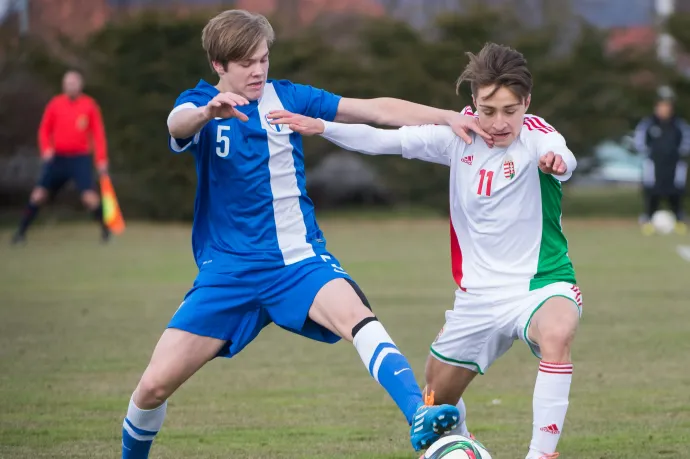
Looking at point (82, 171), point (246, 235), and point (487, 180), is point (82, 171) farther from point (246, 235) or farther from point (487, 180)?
point (487, 180)

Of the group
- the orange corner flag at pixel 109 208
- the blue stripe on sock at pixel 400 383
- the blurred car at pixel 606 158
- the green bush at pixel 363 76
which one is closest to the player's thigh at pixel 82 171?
Answer: the orange corner flag at pixel 109 208

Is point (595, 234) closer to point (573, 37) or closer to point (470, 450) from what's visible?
point (573, 37)

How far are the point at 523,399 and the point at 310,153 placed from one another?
15.6m

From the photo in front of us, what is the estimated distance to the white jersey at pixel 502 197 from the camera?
5270mm

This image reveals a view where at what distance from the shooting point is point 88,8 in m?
27.8

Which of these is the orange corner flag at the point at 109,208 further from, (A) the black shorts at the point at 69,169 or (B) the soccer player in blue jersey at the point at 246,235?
(B) the soccer player in blue jersey at the point at 246,235

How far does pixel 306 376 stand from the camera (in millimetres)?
7883

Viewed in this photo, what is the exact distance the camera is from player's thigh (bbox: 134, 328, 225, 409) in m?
4.97

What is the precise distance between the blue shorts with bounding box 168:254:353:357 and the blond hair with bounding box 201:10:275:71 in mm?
888

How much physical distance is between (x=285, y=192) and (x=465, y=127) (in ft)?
2.68

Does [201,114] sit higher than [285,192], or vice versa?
[201,114]

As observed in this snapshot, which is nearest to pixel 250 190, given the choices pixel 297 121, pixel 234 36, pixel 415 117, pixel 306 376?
pixel 297 121

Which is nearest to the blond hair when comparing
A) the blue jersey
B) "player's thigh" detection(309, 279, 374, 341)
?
the blue jersey

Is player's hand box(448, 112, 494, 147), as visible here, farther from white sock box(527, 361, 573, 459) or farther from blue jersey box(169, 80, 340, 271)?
white sock box(527, 361, 573, 459)
